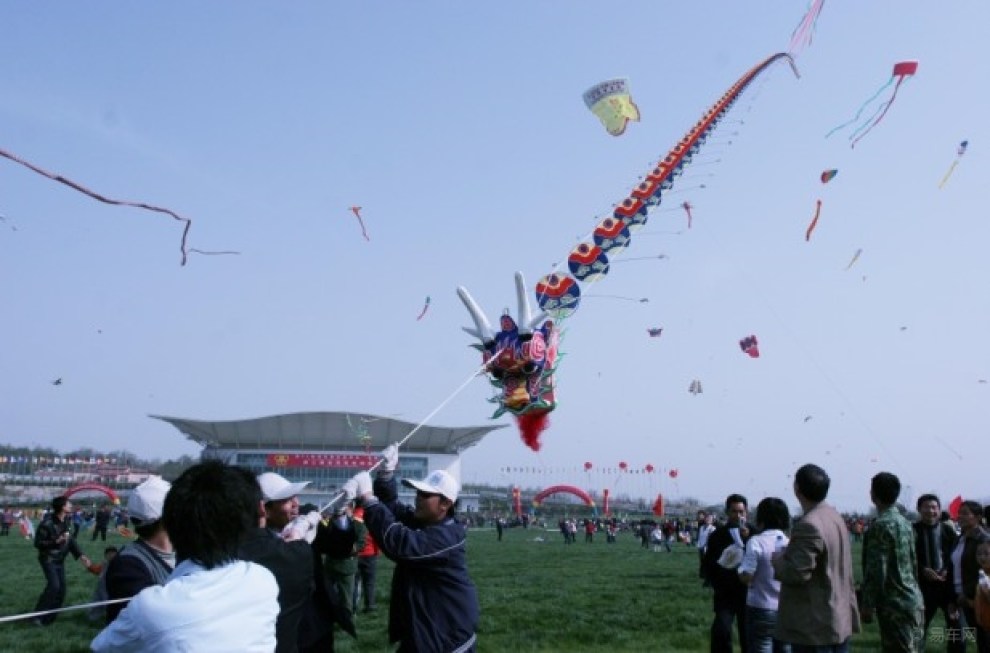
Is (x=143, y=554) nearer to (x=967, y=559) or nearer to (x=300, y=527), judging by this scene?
(x=300, y=527)

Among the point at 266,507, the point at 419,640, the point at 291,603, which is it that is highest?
the point at 266,507

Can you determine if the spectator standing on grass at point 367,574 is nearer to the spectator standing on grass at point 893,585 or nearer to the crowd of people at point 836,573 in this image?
the crowd of people at point 836,573

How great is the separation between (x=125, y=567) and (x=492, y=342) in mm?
12030

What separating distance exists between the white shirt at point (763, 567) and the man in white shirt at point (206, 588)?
4.33 m

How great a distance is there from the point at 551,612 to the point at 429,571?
22.3 feet

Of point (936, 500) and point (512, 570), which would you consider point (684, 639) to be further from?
point (512, 570)

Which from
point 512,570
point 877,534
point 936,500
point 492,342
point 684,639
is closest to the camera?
point 877,534

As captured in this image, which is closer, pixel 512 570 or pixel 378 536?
pixel 378 536

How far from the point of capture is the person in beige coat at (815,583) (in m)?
5.09

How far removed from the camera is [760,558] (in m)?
6.31

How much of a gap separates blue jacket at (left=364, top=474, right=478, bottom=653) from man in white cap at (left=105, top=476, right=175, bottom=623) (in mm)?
1192

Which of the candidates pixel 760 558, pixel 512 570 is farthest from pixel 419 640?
pixel 512 570

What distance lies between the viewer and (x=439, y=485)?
16.0 feet

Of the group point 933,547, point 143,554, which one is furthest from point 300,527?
point 933,547
